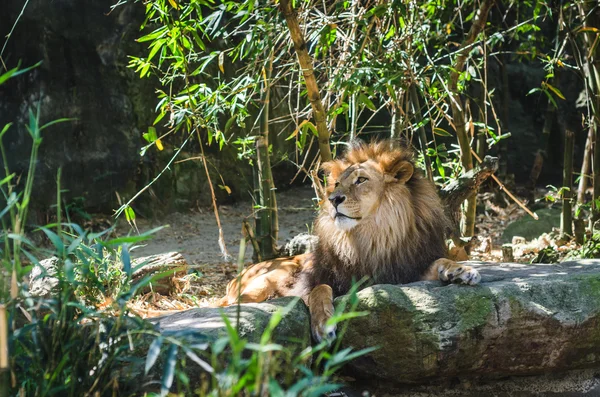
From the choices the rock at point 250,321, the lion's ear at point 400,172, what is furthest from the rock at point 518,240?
the rock at point 250,321

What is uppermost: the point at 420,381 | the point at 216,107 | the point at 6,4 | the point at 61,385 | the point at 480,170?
the point at 6,4

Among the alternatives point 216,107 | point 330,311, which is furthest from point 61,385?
point 216,107

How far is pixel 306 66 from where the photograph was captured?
4516mm

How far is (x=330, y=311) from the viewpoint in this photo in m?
3.62

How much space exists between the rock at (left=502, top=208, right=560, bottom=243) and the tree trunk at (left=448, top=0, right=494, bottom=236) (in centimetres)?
207

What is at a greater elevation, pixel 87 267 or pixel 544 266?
pixel 87 267

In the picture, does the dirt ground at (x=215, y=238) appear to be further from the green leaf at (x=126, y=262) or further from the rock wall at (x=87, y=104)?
the green leaf at (x=126, y=262)

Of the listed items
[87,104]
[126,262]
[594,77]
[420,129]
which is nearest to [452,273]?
[126,262]

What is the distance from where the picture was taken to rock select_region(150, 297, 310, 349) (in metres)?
3.18

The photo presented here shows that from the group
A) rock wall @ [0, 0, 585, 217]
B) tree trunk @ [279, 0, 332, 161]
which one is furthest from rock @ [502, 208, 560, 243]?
tree trunk @ [279, 0, 332, 161]

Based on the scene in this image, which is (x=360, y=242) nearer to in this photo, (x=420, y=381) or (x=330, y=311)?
(x=330, y=311)

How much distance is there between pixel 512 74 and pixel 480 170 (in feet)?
19.5

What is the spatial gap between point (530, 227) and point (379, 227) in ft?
14.8

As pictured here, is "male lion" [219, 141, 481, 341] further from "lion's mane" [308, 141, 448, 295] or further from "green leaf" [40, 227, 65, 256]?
"green leaf" [40, 227, 65, 256]
